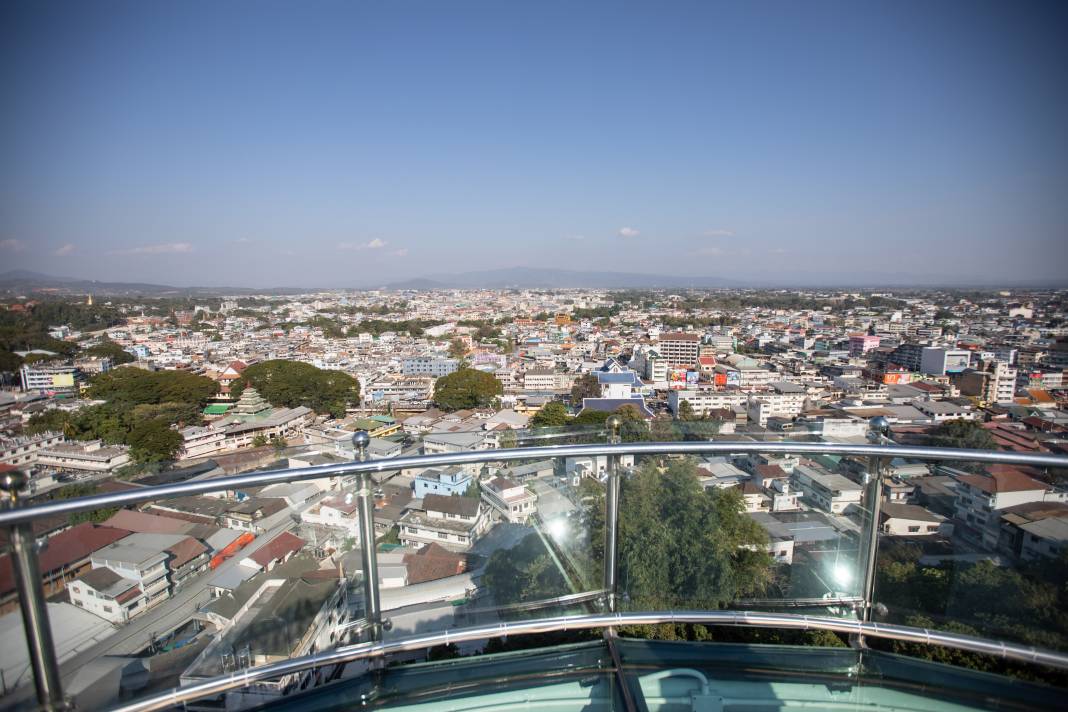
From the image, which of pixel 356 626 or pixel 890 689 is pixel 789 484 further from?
pixel 356 626

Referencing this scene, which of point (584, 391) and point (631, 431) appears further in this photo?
point (584, 391)

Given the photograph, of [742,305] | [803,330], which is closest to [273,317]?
[803,330]

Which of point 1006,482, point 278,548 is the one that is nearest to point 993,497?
point 1006,482

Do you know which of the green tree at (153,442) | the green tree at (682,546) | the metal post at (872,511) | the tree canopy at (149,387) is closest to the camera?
the metal post at (872,511)

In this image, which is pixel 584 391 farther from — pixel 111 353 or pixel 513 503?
pixel 111 353

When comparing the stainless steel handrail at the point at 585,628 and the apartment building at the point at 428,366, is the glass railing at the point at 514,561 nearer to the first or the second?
the stainless steel handrail at the point at 585,628

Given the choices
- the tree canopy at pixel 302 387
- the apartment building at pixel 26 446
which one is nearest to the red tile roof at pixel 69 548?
the apartment building at pixel 26 446

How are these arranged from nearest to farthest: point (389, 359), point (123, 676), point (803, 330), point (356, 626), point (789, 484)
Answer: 1. point (123, 676)
2. point (356, 626)
3. point (789, 484)
4. point (389, 359)
5. point (803, 330)
